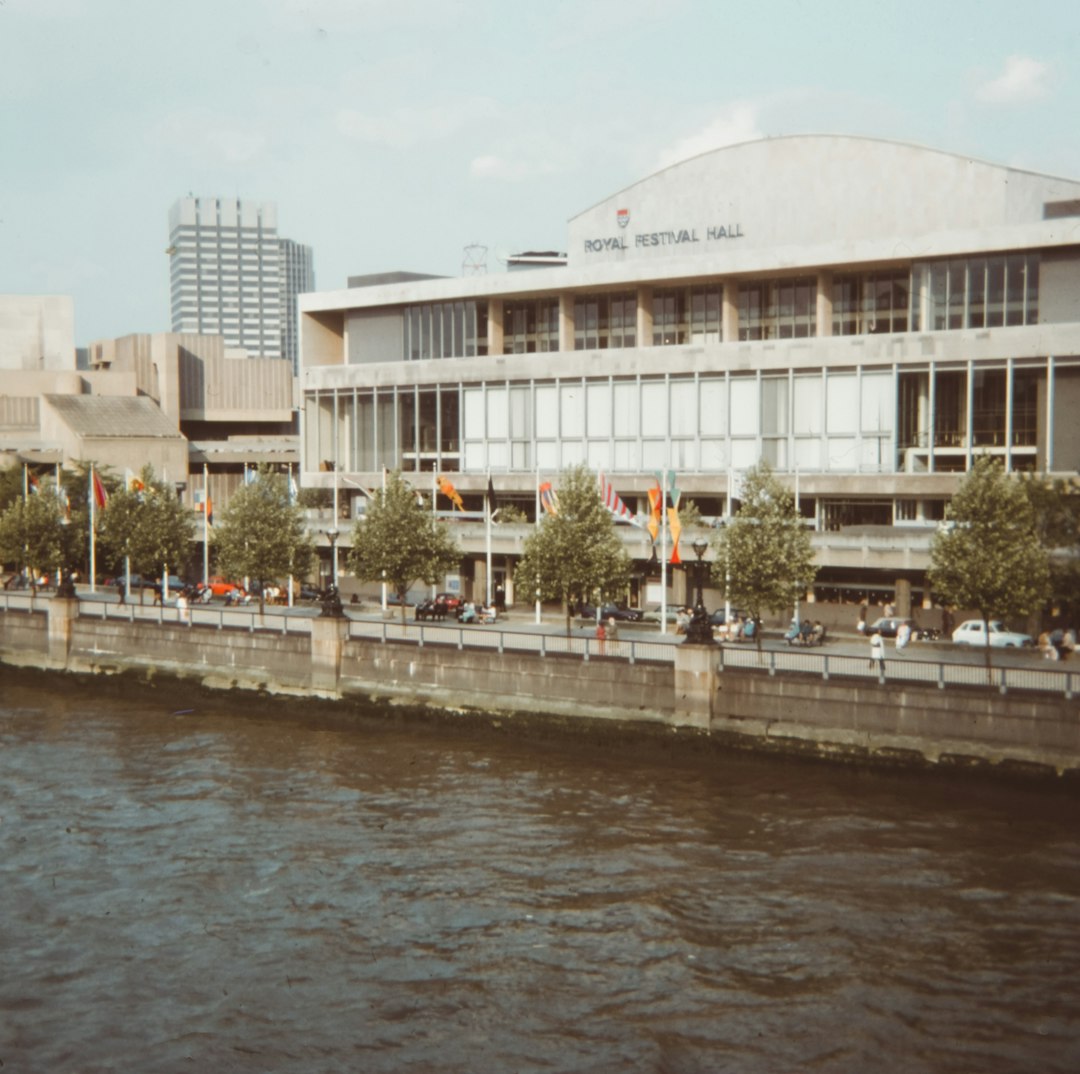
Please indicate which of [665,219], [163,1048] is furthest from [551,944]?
[665,219]

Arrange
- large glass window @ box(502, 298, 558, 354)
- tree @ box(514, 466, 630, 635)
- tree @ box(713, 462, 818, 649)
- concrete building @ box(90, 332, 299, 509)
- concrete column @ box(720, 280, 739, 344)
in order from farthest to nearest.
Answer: concrete building @ box(90, 332, 299, 509) → large glass window @ box(502, 298, 558, 354) → concrete column @ box(720, 280, 739, 344) → tree @ box(514, 466, 630, 635) → tree @ box(713, 462, 818, 649)

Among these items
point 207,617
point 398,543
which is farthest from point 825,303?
point 207,617

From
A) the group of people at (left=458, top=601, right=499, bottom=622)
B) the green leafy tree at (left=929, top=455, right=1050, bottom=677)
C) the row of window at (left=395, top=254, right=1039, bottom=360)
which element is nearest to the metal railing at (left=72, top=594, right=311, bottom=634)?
the group of people at (left=458, top=601, right=499, bottom=622)

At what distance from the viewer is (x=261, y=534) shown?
2399 inches

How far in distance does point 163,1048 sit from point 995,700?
2216 cm

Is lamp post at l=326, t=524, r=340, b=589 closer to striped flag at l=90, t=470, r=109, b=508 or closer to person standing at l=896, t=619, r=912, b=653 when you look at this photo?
striped flag at l=90, t=470, r=109, b=508

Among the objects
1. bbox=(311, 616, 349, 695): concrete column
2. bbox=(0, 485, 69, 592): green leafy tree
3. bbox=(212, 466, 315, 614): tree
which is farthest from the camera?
bbox=(0, 485, 69, 592): green leafy tree

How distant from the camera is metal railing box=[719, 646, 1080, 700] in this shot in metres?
35.4

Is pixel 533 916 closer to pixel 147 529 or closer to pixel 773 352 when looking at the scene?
pixel 773 352

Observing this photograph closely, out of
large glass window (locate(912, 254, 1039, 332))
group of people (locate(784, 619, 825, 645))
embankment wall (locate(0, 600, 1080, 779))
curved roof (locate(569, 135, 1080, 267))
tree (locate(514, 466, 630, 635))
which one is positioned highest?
curved roof (locate(569, 135, 1080, 267))

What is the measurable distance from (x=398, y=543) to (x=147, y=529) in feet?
60.6

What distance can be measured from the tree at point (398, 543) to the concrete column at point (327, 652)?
775 cm

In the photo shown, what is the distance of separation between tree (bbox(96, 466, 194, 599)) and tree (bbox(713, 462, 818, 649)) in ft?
103

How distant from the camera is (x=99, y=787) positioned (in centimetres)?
3678
